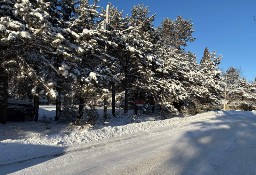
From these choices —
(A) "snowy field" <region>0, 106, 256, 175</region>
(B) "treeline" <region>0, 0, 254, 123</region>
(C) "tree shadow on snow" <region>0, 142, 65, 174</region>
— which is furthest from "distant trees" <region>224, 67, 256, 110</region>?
(C) "tree shadow on snow" <region>0, 142, 65, 174</region>

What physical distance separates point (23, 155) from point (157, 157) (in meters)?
3.46

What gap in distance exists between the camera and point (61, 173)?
595 centimetres

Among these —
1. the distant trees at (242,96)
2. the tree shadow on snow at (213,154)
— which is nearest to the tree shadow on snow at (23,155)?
the tree shadow on snow at (213,154)

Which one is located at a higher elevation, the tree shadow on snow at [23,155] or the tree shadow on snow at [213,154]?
the tree shadow on snow at [23,155]

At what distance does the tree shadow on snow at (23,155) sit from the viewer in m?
6.42

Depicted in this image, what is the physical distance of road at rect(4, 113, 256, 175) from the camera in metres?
6.31

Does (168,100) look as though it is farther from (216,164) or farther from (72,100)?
(216,164)

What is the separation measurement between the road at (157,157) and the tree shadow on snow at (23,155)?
0.12 metres

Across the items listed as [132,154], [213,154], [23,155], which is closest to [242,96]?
[213,154]

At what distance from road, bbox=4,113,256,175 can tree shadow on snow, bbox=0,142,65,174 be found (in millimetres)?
117

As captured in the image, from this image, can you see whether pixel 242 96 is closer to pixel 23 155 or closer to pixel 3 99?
pixel 3 99

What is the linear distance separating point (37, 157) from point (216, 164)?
14.7ft

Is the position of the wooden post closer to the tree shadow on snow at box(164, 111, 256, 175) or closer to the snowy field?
the snowy field

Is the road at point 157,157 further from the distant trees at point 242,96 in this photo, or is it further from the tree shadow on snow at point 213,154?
the distant trees at point 242,96
